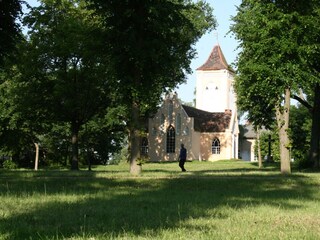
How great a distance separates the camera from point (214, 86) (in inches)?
3634

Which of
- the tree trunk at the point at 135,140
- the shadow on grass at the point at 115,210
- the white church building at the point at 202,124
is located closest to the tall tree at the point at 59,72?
the tree trunk at the point at 135,140

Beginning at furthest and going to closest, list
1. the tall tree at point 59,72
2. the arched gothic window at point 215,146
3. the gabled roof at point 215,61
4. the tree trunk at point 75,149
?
the gabled roof at point 215,61 → the arched gothic window at point 215,146 → the tree trunk at point 75,149 → the tall tree at point 59,72

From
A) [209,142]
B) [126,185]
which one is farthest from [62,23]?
[209,142]

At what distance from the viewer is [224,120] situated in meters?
86.4

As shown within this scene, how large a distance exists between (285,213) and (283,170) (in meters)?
17.1

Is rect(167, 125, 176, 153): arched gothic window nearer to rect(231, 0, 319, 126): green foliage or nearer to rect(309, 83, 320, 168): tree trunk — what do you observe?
rect(309, 83, 320, 168): tree trunk

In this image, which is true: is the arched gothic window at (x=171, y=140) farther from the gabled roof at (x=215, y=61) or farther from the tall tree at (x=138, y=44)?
the tall tree at (x=138, y=44)

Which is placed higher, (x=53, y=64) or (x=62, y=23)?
(x=62, y=23)

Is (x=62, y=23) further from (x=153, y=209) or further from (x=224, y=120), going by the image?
(x=224, y=120)

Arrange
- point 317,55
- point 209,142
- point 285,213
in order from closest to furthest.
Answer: point 285,213
point 317,55
point 209,142

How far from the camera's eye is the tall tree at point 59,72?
128 feet

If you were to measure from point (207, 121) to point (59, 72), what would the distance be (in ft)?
159

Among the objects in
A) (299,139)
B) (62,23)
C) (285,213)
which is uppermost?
(62,23)

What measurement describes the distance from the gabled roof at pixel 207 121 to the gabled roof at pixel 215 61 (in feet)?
29.6
